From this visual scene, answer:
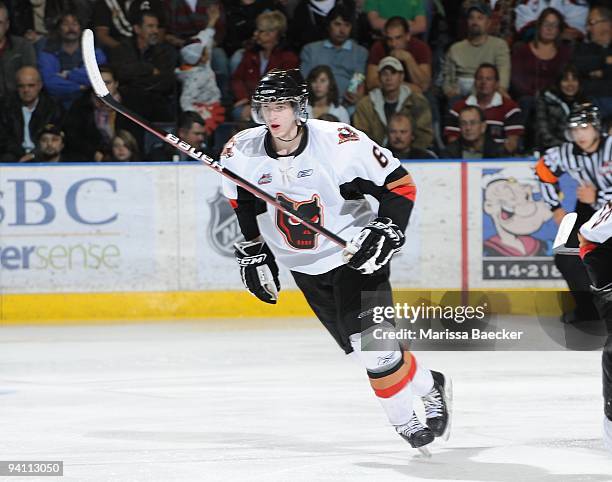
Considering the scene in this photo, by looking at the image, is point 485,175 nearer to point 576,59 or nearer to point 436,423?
point 576,59

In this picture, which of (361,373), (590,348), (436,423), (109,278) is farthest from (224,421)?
(109,278)

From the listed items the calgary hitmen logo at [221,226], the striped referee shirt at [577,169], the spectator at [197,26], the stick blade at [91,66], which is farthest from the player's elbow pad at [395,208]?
the spectator at [197,26]

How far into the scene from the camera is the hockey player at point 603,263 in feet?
11.9

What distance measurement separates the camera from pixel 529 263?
7.61 metres

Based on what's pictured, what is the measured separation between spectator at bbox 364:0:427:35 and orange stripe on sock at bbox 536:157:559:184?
63.7 inches

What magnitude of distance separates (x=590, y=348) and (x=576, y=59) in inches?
95.7

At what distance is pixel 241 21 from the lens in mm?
8266

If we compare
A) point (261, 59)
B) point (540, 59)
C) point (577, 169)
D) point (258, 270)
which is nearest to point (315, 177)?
point (258, 270)

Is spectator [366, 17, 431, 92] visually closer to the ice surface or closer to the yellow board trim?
the yellow board trim

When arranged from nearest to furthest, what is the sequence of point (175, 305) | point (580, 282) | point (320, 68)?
point (580, 282)
point (175, 305)
point (320, 68)

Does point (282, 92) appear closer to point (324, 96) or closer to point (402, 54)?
point (324, 96)

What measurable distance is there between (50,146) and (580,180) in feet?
10.3

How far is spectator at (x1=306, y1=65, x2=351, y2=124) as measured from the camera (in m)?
7.86

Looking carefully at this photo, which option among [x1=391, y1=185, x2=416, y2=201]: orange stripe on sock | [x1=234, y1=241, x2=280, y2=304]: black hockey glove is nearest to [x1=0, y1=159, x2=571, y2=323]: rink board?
[x1=234, y1=241, x2=280, y2=304]: black hockey glove
